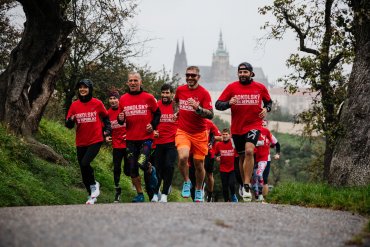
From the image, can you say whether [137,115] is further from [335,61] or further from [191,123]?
[335,61]

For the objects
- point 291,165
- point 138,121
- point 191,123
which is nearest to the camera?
point 191,123

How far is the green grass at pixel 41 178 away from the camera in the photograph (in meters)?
8.85

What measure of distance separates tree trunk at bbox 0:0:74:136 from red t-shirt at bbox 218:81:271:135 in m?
4.90

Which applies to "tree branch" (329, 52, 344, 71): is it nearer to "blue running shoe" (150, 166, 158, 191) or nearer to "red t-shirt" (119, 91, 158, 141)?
"blue running shoe" (150, 166, 158, 191)

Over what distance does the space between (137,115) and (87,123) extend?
0.89m

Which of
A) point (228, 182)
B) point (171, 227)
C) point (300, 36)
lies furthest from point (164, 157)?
point (300, 36)

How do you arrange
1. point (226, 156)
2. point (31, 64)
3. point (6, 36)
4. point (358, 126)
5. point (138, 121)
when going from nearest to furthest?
point (138, 121) → point (358, 126) → point (31, 64) → point (226, 156) → point (6, 36)

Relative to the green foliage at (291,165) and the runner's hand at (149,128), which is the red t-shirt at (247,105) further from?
the green foliage at (291,165)

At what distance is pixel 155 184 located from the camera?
10.6 m

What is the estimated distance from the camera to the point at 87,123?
30.0ft

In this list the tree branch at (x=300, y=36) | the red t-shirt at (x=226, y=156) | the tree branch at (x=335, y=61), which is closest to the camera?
the red t-shirt at (x=226, y=156)

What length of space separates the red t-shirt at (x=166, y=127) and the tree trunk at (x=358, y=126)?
3.17 meters

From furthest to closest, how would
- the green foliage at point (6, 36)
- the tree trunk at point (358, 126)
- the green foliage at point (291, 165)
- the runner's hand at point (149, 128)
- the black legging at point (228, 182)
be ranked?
the green foliage at point (291, 165) → the green foliage at point (6, 36) → the black legging at point (228, 182) → the tree trunk at point (358, 126) → the runner's hand at point (149, 128)

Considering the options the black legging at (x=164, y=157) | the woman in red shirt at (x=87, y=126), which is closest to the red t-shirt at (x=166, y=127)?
the black legging at (x=164, y=157)
